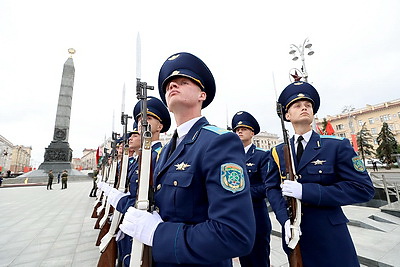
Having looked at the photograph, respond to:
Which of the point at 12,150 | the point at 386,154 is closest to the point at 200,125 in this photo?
the point at 386,154

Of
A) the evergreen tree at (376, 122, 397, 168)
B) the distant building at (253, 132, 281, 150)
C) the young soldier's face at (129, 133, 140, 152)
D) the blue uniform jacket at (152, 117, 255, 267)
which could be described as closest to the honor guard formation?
the blue uniform jacket at (152, 117, 255, 267)

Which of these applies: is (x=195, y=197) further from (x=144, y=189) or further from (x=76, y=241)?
(x=76, y=241)

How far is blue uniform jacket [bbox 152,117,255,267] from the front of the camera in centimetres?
89

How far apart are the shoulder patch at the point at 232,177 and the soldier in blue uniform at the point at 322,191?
108 cm

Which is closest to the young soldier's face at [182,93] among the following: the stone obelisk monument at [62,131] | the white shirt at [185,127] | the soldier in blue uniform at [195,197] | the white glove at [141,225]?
the soldier in blue uniform at [195,197]

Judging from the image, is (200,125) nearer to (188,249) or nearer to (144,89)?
(144,89)

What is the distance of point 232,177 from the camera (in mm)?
997

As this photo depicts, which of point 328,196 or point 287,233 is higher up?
point 328,196

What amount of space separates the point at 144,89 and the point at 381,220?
21.5ft

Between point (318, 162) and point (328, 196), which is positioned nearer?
point (328, 196)

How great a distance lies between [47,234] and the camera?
528cm

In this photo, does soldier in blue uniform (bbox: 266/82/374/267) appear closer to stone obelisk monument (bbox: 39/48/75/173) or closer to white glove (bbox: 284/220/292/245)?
white glove (bbox: 284/220/292/245)

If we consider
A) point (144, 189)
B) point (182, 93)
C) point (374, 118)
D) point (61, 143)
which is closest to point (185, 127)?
point (182, 93)

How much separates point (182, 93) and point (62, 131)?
97.1 feet
